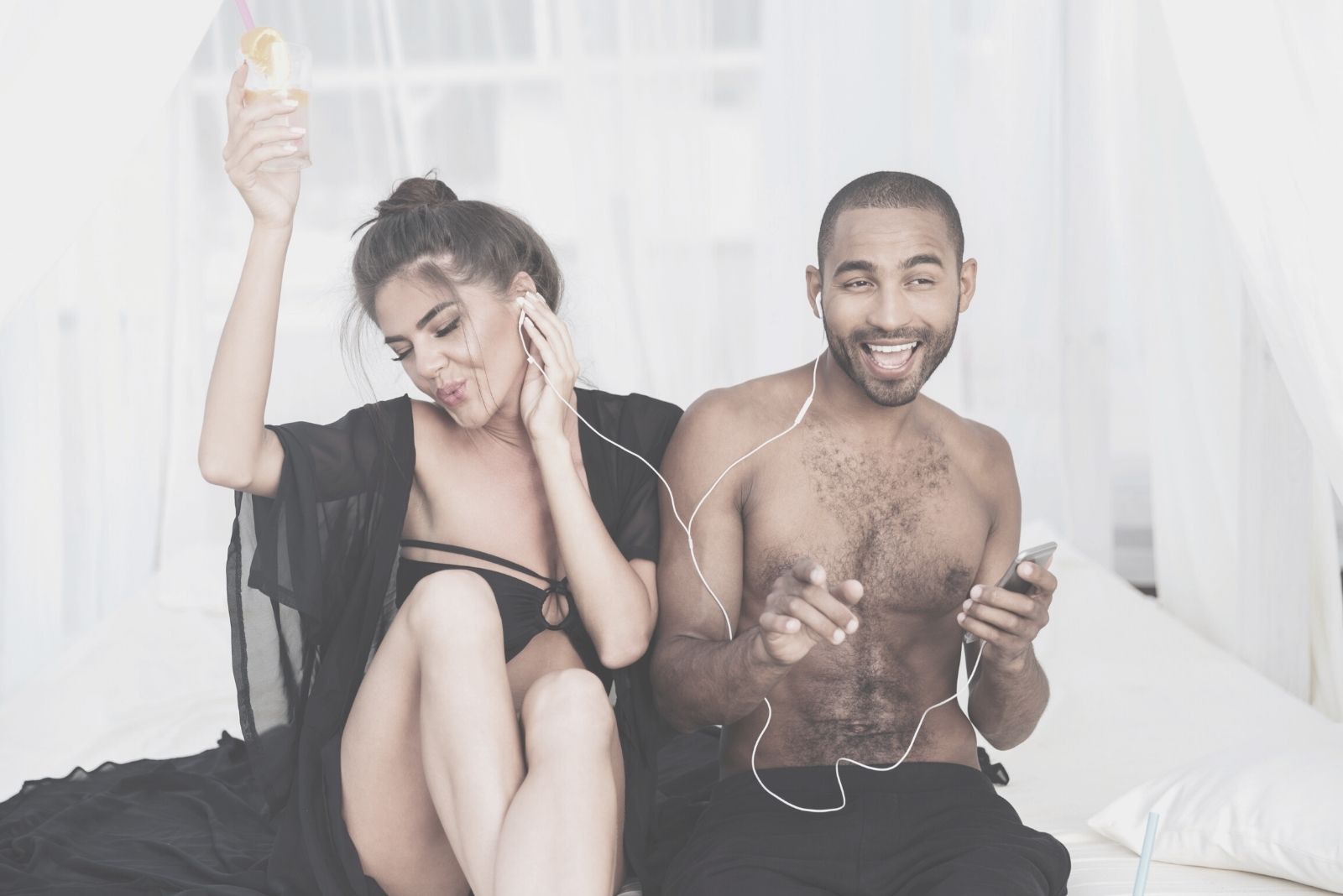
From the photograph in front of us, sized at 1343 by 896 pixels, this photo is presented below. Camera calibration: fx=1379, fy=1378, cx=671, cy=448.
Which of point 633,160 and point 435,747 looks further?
point 633,160

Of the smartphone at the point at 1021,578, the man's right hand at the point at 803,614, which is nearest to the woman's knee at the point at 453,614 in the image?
the man's right hand at the point at 803,614

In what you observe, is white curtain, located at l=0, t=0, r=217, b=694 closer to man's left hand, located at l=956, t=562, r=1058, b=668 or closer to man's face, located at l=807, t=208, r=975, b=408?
man's face, located at l=807, t=208, r=975, b=408

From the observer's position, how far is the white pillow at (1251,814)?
182 centimetres

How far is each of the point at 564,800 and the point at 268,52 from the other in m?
0.98

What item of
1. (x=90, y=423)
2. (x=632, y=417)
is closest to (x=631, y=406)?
(x=632, y=417)

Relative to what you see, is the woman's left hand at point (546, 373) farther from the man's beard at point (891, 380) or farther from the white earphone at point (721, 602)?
the man's beard at point (891, 380)

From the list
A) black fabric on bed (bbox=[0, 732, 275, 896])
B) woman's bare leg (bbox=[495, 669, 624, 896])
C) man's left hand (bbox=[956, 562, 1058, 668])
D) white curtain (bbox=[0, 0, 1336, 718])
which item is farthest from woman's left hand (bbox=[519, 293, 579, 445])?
white curtain (bbox=[0, 0, 1336, 718])

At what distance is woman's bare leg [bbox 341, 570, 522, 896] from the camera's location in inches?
67.4

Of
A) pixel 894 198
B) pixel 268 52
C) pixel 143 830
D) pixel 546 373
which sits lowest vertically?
pixel 143 830

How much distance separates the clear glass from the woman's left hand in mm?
385

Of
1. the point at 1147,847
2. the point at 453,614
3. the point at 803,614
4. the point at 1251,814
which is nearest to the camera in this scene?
the point at 1147,847

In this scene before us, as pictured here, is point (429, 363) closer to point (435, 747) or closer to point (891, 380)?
point (435, 747)

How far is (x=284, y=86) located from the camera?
1.72 meters

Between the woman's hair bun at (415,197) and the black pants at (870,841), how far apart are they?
96 centimetres
